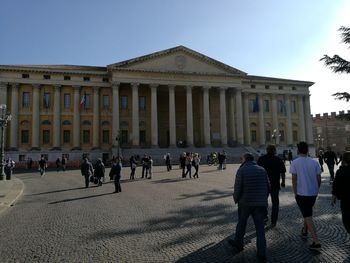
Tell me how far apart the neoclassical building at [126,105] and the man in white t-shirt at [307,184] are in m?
39.9

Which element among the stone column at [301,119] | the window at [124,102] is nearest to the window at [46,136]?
the window at [124,102]

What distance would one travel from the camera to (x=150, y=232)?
7.82 meters

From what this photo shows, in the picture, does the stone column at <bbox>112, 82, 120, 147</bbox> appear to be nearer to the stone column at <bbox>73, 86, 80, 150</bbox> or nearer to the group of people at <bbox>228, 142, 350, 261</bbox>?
the stone column at <bbox>73, 86, 80, 150</bbox>

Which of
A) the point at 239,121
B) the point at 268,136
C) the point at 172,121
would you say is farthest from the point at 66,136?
the point at 268,136

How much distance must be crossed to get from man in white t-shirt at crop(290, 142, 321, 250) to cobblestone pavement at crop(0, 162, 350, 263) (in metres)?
0.53

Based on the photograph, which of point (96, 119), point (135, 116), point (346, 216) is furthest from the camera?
point (96, 119)

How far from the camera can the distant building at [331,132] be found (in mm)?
74787

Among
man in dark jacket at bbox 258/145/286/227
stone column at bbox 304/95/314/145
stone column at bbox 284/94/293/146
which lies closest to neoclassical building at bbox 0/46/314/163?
stone column at bbox 284/94/293/146

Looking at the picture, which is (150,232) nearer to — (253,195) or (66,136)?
(253,195)

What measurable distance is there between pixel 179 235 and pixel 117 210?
13.0 ft

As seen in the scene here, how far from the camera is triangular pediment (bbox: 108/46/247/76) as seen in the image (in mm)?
48062

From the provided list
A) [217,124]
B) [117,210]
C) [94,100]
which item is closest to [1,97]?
[94,100]

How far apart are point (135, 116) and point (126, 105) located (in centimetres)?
456

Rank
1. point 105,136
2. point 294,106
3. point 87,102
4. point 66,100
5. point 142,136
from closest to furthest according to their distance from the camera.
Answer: point 66,100
point 87,102
point 105,136
point 142,136
point 294,106
